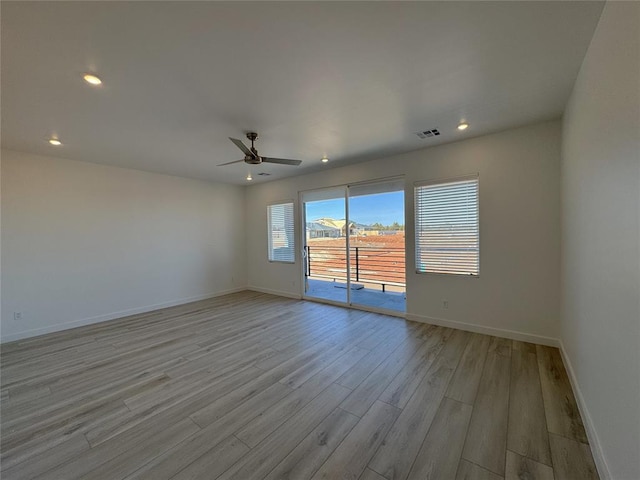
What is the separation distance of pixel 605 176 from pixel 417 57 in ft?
4.63

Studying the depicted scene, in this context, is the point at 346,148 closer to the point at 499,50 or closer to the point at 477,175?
the point at 477,175

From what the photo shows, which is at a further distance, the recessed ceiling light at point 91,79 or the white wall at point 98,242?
the white wall at point 98,242

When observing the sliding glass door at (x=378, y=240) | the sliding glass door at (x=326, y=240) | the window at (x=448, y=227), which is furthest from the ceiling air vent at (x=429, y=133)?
the sliding glass door at (x=326, y=240)

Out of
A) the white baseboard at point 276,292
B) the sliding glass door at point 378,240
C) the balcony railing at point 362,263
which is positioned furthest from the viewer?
the white baseboard at point 276,292

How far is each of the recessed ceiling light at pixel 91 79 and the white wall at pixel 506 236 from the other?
372 cm

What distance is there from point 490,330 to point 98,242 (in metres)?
6.28

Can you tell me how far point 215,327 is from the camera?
3.93 metres

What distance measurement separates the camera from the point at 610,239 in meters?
1.42

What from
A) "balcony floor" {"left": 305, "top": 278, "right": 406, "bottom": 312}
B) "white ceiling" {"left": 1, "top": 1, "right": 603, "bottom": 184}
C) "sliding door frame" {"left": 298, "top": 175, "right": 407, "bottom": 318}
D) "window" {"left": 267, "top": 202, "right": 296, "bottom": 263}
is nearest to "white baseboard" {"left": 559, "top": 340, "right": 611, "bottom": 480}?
"sliding door frame" {"left": 298, "top": 175, "right": 407, "bottom": 318}

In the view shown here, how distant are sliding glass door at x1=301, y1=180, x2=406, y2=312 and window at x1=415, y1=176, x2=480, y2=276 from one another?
1.52ft

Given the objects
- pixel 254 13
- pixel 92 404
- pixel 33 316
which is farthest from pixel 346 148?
pixel 33 316

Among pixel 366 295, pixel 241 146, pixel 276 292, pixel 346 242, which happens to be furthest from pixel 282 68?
pixel 276 292

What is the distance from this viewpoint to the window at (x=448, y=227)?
355 cm

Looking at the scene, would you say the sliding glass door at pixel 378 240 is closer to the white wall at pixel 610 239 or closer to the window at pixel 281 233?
the window at pixel 281 233
